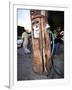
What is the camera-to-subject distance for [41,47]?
217 cm

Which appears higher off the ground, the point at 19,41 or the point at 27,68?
the point at 19,41

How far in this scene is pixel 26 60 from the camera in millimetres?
2123

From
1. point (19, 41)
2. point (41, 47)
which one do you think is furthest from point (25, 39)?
point (41, 47)

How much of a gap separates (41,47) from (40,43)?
4cm

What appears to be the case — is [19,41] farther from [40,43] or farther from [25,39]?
[40,43]

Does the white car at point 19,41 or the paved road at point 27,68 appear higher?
the white car at point 19,41

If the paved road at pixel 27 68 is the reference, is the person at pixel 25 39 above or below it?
above

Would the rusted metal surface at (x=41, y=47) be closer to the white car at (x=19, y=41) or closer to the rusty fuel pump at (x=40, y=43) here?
the rusty fuel pump at (x=40, y=43)

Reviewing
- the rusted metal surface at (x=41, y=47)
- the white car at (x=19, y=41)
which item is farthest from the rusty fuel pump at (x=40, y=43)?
the white car at (x=19, y=41)

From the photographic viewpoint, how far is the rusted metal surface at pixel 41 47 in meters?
2.15

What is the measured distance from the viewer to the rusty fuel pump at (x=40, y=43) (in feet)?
7.05

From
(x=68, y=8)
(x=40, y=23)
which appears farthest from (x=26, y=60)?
(x=68, y=8)

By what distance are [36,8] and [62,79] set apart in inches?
29.3

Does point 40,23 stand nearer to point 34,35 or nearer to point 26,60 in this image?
point 34,35
